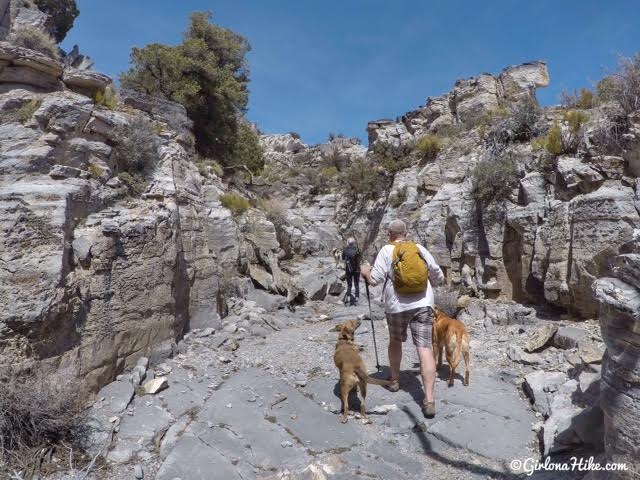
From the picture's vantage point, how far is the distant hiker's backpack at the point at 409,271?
4426 mm

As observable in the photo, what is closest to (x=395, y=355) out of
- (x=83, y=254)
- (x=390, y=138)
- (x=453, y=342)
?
(x=453, y=342)

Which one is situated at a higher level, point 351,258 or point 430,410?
point 351,258

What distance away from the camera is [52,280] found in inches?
173

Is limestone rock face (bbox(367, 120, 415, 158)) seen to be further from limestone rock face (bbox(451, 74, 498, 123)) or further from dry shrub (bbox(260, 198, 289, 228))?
dry shrub (bbox(260, 198, 289, 228))

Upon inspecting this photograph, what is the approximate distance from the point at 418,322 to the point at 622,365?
2.11 metres

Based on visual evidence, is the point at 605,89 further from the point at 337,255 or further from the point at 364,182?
the point at 337,255

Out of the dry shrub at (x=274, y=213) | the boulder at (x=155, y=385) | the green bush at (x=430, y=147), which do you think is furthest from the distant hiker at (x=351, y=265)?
the boulder at (x=155, y=385)

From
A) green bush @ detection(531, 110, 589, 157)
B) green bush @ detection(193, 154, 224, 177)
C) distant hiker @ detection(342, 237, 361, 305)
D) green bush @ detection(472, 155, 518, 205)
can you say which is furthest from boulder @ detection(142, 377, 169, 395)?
green bush @ detection(531, 110, 589, 157)

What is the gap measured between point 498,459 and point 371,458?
3.47ft

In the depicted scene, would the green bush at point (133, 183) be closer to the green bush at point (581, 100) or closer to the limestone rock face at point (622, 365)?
the limestone rock face at point (622, 365)

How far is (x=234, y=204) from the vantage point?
1144 cm

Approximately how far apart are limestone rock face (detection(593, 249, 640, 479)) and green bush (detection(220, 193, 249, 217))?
8949mm

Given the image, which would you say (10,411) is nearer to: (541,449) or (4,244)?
(4,244)

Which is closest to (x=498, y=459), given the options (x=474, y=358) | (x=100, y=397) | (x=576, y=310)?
(x=474, y=358)
